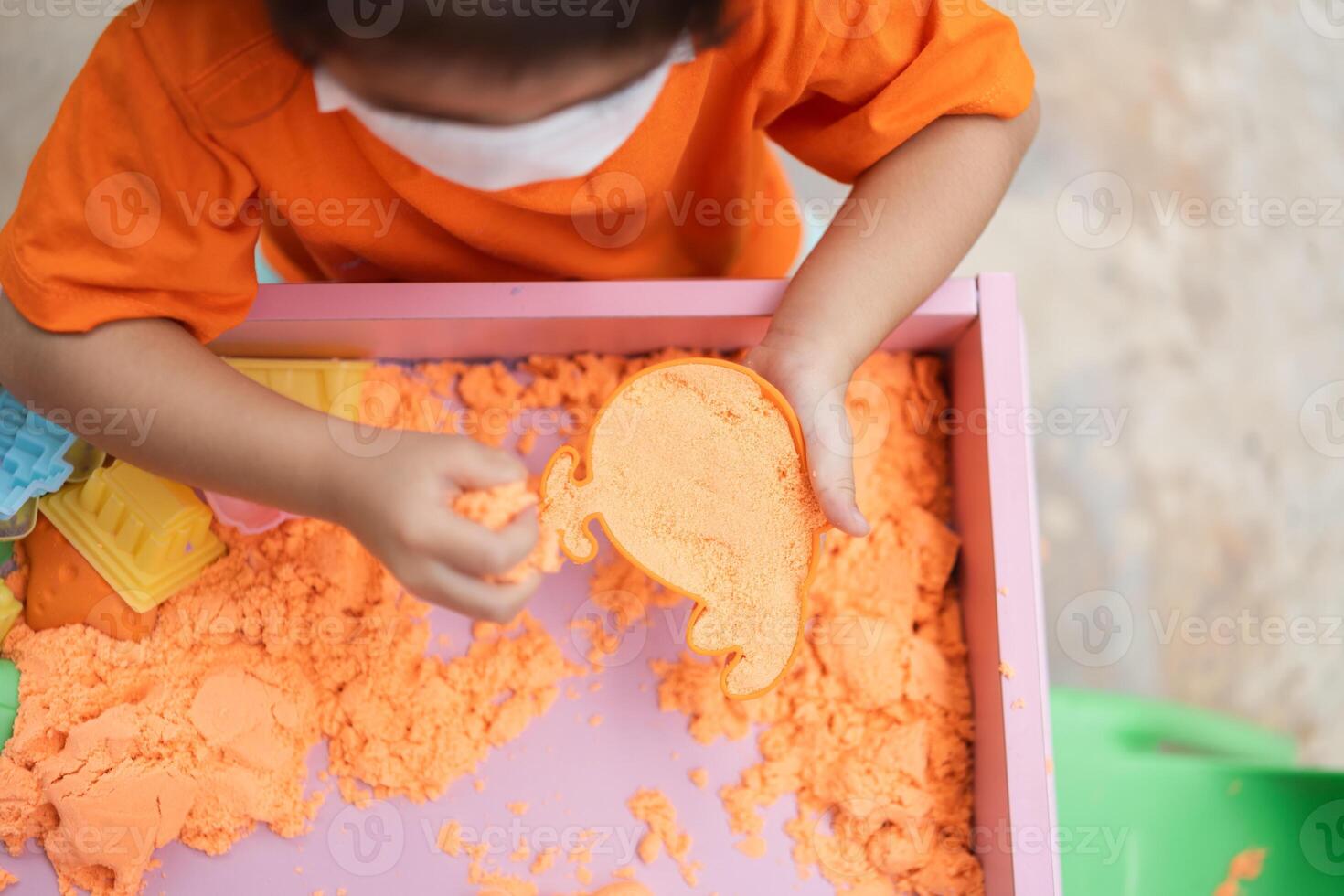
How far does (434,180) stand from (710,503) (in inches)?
9.4

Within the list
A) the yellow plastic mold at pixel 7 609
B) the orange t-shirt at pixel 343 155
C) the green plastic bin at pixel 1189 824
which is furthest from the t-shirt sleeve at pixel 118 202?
the green plastic bin at pixel 1189 824

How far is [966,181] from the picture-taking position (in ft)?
2.03

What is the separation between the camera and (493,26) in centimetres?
36

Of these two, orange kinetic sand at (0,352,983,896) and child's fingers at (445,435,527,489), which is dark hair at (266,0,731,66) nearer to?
child's fingers at (445,435,527,489)

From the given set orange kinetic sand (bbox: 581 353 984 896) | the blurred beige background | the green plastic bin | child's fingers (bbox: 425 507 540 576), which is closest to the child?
child's fingers (bbox: 425 507 540 576)

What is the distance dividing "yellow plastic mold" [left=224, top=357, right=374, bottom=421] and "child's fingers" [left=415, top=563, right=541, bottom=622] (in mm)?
214

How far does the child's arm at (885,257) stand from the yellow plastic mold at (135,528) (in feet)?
1.25

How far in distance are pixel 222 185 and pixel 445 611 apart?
0.29 metres

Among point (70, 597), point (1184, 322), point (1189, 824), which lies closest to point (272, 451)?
point (70, 597)

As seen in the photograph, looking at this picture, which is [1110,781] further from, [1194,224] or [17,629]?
[17,629]

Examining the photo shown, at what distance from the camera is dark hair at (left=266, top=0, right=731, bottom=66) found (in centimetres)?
36

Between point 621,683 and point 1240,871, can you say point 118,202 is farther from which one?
point 1240,871

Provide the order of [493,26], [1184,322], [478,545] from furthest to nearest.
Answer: [1184,322]
[478,545]
[493,26]

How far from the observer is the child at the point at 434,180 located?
0.42 m
